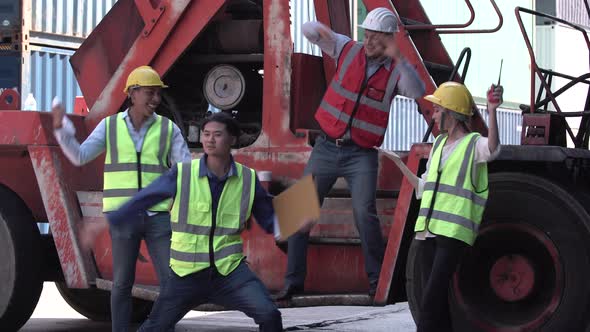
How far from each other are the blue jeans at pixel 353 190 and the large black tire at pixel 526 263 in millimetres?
268

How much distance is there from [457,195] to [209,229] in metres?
1.29

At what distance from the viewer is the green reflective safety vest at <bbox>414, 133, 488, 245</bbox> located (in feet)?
19.3

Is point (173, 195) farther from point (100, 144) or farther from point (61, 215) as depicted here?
point (61, 215)

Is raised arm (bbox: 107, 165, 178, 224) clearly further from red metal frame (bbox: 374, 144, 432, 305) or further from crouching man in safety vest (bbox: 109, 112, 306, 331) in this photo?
red metal frame (bbox: 374, 144, 432, 305)

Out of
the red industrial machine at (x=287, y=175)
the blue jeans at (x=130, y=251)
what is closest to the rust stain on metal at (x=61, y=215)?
the red industrial machine at (x=287, y=175)

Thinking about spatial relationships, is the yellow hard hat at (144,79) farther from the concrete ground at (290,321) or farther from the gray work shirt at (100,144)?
the concrete ground at (290,321)

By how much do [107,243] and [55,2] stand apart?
9.44 meters

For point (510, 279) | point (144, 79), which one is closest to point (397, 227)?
point (510, 279)

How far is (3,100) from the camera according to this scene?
8.08 meters

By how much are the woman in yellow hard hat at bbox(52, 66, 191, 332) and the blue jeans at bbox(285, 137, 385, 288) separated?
73 centimetres

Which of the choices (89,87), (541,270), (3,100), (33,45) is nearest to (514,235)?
(541,270)

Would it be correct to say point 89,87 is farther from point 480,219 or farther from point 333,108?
point 480,219

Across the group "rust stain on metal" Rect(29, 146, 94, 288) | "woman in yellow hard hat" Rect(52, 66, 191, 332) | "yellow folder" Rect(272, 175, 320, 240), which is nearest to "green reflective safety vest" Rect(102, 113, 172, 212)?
"woman in yellow hard hat" Rect(52, 66, 191, 332)

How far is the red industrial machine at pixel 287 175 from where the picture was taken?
6.15 m
